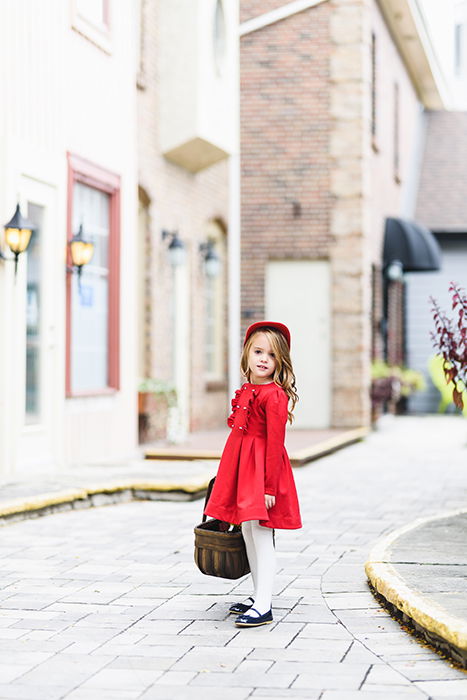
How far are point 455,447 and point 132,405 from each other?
14.1 ft

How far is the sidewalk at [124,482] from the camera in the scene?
8.36m

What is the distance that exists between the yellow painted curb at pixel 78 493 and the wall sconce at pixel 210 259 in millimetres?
6081

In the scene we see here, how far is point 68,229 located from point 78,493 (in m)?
→ 3.09

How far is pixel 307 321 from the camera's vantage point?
16797 mm

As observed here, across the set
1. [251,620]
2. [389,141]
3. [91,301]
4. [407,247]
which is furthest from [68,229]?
[389,141]

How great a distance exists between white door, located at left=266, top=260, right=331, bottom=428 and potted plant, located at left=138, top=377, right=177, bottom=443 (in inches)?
133

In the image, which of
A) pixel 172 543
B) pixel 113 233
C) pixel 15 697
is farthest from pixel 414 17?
pixel 15 697

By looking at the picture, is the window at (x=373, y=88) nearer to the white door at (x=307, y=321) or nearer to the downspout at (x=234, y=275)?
the white door at (x=307, y=321)

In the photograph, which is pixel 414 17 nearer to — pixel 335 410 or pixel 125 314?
pixel 335 410

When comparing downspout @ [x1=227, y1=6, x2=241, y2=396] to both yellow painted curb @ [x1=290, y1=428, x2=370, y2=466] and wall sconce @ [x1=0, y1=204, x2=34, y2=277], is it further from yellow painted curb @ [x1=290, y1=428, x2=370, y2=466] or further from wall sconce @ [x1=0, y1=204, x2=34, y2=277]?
wall sconce @ [x1=0, y1=204, x2=34, y2=277]

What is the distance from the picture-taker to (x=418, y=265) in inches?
749

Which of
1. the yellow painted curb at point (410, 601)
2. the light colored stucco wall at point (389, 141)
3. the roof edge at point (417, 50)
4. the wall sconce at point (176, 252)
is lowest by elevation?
Result: the yellow painted curb at point (410, 601)

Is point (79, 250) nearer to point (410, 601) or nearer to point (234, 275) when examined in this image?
point (234, 275)

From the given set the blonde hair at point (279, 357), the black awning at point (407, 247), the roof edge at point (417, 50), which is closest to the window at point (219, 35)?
the roof edge at point (417, 50)
